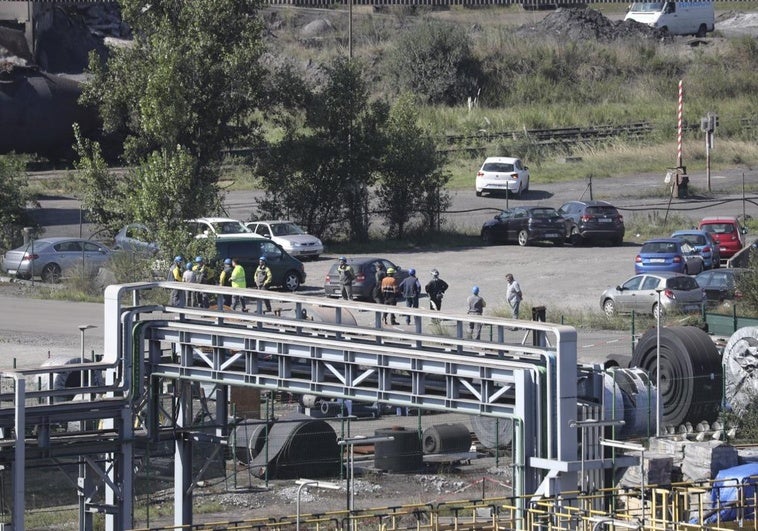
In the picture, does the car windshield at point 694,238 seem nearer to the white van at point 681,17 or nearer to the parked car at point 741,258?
the parked car at point 741,258

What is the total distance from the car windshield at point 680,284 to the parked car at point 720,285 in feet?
2.60

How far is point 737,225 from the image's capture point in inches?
1752

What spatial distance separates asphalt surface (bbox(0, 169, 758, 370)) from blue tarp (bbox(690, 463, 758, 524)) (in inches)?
403

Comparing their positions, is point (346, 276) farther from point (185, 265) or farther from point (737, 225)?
point (737, 225)

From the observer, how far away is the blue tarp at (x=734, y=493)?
19.0 m

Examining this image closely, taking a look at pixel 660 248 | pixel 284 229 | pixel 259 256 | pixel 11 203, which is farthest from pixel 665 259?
pixel 11 203

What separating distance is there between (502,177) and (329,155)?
972cm

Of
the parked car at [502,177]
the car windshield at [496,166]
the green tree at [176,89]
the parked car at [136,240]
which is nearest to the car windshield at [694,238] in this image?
the parked car at [502,177]

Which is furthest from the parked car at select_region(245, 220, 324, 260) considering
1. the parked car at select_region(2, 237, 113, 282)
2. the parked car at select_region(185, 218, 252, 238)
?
the parked car at select_region(2, 237, 113, 282)

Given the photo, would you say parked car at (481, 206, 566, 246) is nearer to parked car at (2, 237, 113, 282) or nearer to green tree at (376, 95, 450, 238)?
green tree at (376, 95, 450, 238)

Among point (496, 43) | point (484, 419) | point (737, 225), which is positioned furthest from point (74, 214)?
point (496, 43)

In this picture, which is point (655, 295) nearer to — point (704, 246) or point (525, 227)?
point (704, 246)

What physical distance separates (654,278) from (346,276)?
7.60 meters

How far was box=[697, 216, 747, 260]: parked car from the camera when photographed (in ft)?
143
